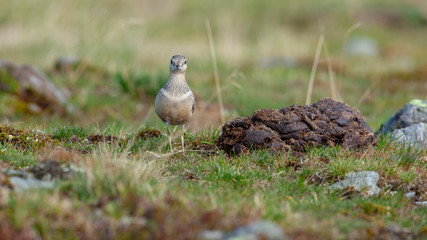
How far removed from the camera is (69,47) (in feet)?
49.4

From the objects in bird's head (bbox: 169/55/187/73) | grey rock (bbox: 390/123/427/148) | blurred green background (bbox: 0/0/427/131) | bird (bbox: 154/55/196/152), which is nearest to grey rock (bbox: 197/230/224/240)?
bird (bbox: 154/55/196/152)

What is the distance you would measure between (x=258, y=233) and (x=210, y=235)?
0.34m

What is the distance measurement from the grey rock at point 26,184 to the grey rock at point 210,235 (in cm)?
135

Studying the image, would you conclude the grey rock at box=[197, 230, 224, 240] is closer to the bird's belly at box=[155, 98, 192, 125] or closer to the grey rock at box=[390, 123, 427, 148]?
the bird's belly at box=[155, 98, 192, 125]

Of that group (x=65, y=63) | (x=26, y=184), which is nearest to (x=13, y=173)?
(x=26, y=184)

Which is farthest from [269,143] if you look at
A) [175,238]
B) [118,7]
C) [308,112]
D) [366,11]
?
[366,11]

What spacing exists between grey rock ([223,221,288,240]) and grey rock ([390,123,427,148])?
3279 mm

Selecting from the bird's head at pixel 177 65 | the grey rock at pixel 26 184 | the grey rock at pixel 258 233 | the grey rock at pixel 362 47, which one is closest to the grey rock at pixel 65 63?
the bird's head at pixel 177 65

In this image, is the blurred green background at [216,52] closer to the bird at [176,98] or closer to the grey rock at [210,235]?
the bird at [176,98]

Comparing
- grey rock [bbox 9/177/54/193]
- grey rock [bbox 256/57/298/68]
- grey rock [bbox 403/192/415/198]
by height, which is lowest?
grey rock [bbox 256/57/298/68]

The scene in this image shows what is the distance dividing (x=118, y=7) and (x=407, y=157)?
1983 cm

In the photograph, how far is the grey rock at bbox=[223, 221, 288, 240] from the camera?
138 inches

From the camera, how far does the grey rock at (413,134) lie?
20.8 feet

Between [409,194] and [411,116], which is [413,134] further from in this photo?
[409,194]
